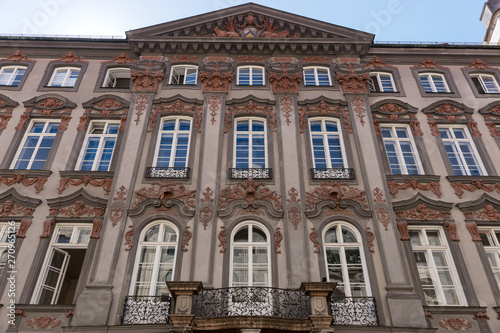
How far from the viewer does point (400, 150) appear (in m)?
16.0

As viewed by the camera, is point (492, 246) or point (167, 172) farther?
point (167, 172)

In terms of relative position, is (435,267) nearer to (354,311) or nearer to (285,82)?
(354,311)

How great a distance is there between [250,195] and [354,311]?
4.99 meters

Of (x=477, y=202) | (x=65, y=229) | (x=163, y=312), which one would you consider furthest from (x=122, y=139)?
(x=477, y=202)

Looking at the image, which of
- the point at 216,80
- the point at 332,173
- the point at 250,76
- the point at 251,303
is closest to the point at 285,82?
the point at 250,76

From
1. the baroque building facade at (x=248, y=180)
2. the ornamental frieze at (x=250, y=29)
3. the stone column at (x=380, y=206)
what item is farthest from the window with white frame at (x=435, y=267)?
the ornamental frieze at (x=250, y=29)

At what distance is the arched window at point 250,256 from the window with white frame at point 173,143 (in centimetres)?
363

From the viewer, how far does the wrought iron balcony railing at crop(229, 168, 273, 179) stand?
1446 centimetres

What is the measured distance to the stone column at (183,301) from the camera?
10.4 metres

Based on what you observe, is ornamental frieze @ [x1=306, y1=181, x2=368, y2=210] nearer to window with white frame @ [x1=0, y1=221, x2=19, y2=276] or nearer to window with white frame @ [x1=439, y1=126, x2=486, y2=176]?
window with white frame @ [x1=439, y1=126, x2=486, y2=176]

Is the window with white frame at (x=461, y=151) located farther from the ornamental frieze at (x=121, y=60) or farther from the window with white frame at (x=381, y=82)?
the ornamental frieze at (x=121, y=60)

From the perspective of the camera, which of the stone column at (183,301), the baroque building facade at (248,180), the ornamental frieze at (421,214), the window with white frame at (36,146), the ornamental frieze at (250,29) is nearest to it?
the stone column at (183,301)

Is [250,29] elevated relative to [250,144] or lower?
elevated

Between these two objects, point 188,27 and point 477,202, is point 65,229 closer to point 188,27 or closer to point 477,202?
point 188,27
